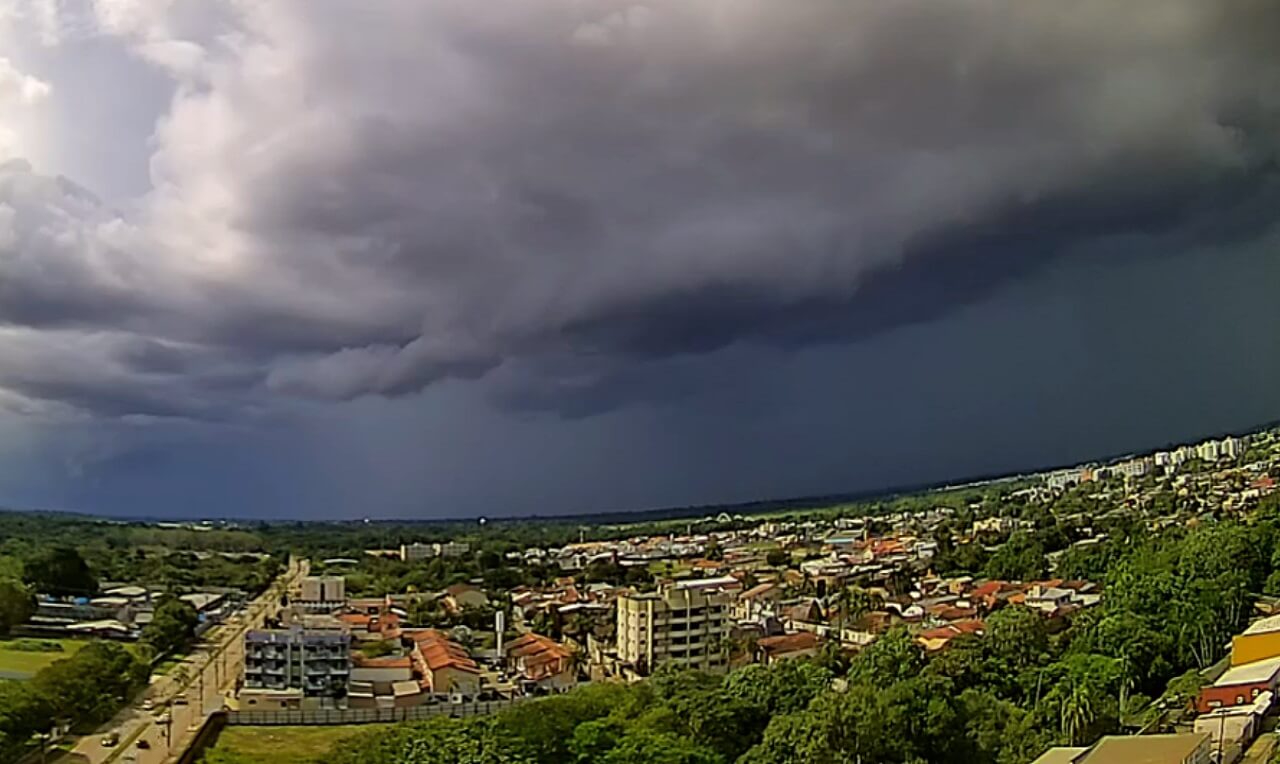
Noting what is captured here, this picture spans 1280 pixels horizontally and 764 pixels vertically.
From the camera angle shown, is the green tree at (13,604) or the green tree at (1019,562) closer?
the green tree at (13,604)

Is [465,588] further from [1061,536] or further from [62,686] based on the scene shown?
[1061,536]

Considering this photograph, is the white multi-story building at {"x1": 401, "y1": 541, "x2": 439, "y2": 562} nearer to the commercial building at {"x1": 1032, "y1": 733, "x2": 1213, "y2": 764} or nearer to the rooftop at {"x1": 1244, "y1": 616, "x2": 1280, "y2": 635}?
the rooftop at {"x1": 1244, "y1": 616, "x2": 1280, "y2": 635}

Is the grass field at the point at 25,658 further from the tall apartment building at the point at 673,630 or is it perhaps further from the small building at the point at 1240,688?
the small building at the point at 1240,688

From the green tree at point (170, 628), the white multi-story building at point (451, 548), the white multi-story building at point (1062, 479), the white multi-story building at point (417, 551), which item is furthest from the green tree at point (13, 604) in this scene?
the white multi-story building at point (1062, 479)

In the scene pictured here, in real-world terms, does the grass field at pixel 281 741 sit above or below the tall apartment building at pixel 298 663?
below

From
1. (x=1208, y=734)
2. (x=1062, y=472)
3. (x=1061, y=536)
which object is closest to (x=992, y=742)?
(x=1208, y=734)

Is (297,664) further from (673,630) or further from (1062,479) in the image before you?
(1062,479)
